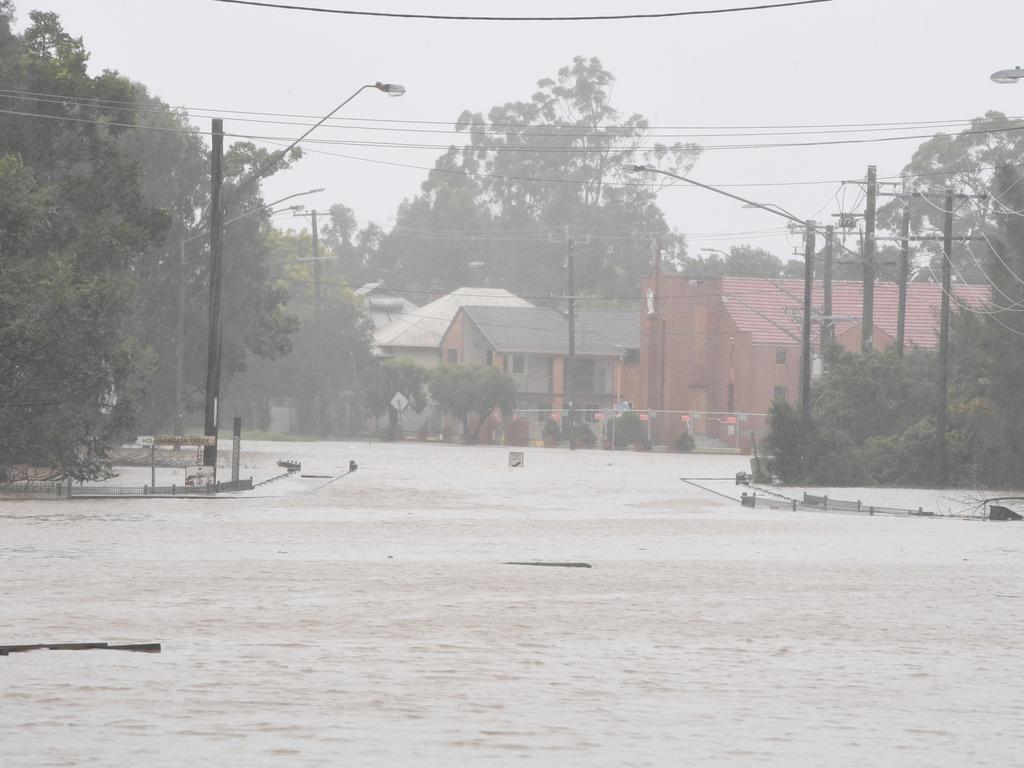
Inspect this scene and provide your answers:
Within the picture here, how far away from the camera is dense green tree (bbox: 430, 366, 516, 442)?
99750mm

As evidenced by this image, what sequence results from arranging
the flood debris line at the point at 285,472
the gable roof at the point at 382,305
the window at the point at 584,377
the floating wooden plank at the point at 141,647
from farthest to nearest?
the gable roof at the point at 382,305 < the window at the point at 584,377 < the flood debris line at the point at 285,472 < the floating wooden plank at the point at 141,647

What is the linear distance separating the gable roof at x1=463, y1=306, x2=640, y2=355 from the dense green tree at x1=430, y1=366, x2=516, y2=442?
9784 millimetres

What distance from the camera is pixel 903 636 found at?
46.8 feet

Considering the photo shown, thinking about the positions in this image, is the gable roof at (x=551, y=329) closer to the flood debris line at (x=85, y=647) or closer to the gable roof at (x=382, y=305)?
the gable roof at (x=382, y=305)

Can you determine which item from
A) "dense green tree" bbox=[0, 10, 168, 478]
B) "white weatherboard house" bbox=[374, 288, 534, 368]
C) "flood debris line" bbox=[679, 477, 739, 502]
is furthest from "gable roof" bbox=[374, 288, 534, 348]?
"dense green tree" bbox=[0, 10, 168, 478]

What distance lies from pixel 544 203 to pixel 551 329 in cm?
4053

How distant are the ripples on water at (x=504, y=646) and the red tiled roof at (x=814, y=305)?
2706 inches

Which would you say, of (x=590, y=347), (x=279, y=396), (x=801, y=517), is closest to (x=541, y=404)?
(x=590, y=347)

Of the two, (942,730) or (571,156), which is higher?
(571,156)

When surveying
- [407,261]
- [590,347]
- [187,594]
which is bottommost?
[187,594]

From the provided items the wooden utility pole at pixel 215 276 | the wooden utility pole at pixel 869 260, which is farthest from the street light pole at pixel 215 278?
the wooden utility pole at pixel 869 260

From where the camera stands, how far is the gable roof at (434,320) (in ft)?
418

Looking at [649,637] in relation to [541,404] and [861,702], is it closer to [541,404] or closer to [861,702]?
[861,702]

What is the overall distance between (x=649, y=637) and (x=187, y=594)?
193 inches
